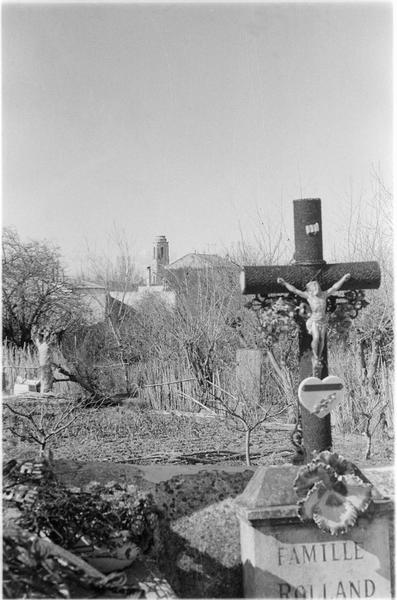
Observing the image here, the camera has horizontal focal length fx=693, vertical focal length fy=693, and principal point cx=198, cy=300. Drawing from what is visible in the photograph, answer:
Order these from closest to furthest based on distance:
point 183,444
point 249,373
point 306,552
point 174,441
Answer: point 306,552 → point 183,444 → point 174,441 → point 249,373

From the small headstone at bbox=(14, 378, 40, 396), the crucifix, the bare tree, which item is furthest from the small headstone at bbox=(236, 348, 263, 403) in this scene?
the bare tree

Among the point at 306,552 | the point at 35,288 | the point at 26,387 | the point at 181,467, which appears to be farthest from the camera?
the point at 35,288

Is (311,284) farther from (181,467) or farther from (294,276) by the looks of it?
(181,467)

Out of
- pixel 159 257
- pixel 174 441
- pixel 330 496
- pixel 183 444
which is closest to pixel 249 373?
pixel 174 441

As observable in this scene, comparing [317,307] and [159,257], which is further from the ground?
[159,257]

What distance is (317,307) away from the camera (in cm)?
443

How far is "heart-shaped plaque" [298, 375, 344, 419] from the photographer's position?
4.30 meters

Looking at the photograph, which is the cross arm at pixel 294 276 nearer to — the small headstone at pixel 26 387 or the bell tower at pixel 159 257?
the small headstone at pixel 26 387

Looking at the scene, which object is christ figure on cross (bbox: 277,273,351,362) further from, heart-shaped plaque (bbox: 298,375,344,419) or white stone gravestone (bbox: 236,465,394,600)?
white stone gravestone (bbox: 236,465,394,600)

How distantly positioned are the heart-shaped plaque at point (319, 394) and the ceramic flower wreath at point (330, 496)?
443mm

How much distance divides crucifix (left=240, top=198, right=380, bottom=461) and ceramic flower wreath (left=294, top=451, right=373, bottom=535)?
1.44 feet

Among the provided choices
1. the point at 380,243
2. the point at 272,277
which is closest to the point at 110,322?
the point at 380,243

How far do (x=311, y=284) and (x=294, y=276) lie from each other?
12 centimetres

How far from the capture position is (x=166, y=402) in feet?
40.6
